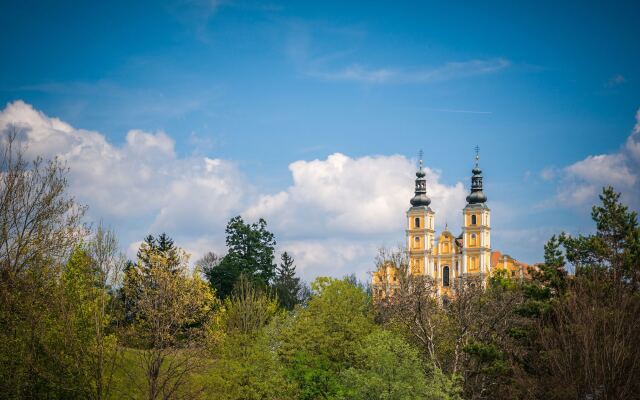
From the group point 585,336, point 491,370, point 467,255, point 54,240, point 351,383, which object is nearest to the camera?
point 585,336

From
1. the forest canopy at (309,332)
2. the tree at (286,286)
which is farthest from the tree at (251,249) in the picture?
the forest canopy at (309,332)

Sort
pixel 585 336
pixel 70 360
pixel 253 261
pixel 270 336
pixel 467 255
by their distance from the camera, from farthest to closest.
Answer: pixel 467 255 → pixel 253 261 → pixel 270 336 → pixel 70 360 → pixel 585 336

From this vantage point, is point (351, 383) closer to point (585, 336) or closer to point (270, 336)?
point (270, 336)

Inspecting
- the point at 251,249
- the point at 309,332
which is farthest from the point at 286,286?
the point at 309,332

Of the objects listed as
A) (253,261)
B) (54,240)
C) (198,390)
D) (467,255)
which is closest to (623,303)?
(198,390)

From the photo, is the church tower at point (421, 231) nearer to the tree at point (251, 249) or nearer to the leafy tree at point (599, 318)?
the tree at point (251, 249)

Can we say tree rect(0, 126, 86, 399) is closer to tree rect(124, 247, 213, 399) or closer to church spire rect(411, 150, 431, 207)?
tree rect(124, 247, 213, 399)

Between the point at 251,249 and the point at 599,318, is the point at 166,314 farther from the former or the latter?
the point at 251,249

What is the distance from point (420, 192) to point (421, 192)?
168 millimetres

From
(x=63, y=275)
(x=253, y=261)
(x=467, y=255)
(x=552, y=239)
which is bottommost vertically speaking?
(x=63, y=275)

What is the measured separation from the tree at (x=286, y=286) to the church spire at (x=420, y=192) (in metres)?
31.4

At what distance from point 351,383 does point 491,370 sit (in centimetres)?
632

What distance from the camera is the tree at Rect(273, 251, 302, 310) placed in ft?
262

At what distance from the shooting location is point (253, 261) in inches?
3209
